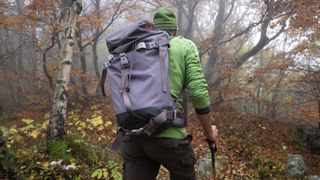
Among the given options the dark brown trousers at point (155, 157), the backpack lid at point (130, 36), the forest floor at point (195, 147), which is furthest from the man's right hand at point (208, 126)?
the forest floor at point (195, 147)

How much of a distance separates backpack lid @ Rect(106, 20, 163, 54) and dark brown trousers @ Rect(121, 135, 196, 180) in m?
0.70

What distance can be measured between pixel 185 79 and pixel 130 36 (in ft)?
1.75

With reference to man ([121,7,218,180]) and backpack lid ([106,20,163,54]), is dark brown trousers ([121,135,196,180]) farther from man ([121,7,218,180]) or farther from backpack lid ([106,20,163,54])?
backpack lid ([106,20,163,54])

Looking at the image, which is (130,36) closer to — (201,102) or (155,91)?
(155,91)

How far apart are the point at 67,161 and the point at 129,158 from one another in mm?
2947

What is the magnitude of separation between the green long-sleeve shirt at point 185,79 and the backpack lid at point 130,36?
215mm

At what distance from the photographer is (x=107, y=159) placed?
18.8 feet

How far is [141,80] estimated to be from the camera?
2312 mm

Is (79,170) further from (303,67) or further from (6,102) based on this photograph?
(6,102)

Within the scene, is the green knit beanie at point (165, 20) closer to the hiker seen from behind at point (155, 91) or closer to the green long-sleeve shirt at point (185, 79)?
the hiker seen from behind at point (155, 91)

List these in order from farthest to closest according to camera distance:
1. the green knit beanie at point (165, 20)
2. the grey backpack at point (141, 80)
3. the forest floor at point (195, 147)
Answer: the forest floor at point (195, 147) < the green knit beanie at point (165, 20) < the grey backpack at point (141, 80)

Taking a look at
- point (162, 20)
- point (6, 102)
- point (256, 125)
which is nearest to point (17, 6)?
point (6, 102)

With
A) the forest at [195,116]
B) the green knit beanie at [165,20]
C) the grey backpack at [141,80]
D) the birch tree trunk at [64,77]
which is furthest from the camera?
the birch tree trunk at [64,77]

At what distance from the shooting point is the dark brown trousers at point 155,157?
7.83 feet
